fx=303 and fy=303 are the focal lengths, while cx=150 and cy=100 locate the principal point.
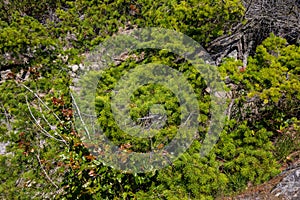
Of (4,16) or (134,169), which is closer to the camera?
(134,169)

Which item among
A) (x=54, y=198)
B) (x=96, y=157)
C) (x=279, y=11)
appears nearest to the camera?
(x=96, y=157)

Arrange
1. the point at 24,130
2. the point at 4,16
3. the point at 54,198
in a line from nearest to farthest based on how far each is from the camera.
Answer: the point at 54,198 → the point at 24,130 → the point at 4,16

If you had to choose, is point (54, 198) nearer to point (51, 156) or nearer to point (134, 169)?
point (51, 156)

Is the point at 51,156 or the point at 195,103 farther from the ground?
the point at 195,103

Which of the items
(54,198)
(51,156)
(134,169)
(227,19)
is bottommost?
(54,198)

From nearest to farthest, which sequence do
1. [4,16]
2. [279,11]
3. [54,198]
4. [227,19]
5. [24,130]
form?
[54,198] < [24,130] < [227,19] < [279,11] < [4,16]

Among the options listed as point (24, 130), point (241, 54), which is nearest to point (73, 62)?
point (24, 130)

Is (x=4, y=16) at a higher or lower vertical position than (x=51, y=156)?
higher

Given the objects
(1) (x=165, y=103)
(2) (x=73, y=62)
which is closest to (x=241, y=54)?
(1) (x=165, y=103)

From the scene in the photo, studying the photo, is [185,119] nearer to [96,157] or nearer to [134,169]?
[134,169]
